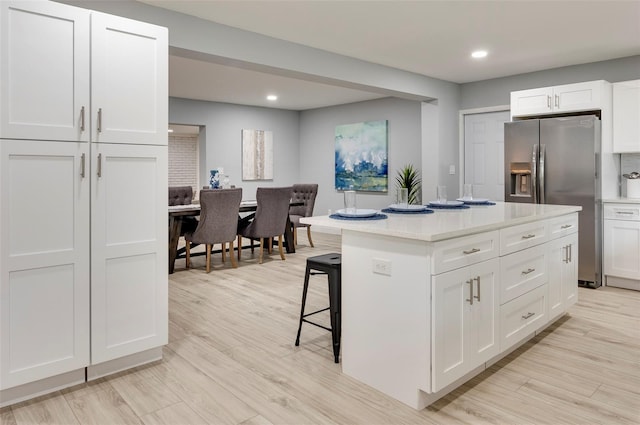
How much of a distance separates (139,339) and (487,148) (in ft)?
16.8

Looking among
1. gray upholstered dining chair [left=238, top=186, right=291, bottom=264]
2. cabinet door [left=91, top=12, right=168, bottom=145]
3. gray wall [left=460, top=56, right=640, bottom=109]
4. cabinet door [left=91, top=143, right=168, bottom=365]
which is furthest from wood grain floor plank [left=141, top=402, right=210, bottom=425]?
gray wall [left=460, top=56, right=640, bottom=109]

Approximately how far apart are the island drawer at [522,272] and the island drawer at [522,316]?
47 millimetres

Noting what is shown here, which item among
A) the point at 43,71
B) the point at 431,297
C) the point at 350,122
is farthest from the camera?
the point at 350,122

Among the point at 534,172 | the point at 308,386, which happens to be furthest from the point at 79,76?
the point at 534,172

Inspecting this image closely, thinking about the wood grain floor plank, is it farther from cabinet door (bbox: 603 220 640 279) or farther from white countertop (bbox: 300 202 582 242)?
cabinet door (bbox: 603 220 640 279)

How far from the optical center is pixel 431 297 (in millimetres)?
2041

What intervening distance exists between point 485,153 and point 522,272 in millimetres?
3746

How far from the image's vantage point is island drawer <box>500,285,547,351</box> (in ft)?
8.43

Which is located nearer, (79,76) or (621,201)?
(79,76)

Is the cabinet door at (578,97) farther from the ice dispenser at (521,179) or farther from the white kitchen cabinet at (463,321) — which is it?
the white kitchen cabinet at (463,321)

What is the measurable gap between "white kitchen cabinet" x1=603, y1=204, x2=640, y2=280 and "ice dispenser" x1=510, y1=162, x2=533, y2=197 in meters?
0.75

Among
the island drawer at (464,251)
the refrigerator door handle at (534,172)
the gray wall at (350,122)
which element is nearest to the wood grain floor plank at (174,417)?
the island drawer at (464,251)

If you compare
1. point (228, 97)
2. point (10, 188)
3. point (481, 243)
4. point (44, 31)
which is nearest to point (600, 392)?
point (481, 243)

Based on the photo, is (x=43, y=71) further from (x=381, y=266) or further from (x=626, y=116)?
(x=626, y=116)
